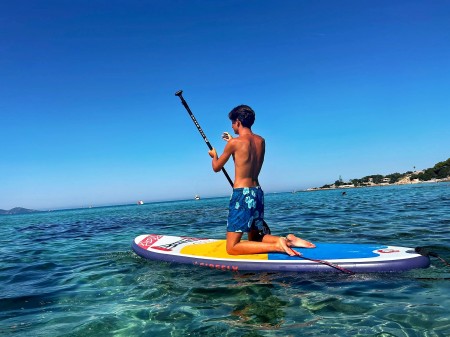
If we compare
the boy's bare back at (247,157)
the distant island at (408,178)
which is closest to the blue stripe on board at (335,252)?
the boy's bare back at (247,157)

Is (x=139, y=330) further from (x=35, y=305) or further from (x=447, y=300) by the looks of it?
(x=447, y=300)

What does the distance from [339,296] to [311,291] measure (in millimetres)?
430

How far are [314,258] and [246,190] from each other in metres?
1.74

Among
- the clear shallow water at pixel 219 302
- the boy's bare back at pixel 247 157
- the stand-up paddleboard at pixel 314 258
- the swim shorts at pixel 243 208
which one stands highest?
the boy's bare back at pixel 247 157

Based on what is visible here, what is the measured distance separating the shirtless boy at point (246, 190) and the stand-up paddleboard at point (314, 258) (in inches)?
6.8

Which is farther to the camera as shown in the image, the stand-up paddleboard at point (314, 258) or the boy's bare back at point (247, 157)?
the boy's bare back at point (247, 157)

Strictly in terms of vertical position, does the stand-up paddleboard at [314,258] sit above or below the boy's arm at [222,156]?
below

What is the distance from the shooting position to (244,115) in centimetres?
645

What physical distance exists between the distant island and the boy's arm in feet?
324

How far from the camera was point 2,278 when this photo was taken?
7.14 meters

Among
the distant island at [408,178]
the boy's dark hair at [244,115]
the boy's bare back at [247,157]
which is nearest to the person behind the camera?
the boy's bare back at [247,157]

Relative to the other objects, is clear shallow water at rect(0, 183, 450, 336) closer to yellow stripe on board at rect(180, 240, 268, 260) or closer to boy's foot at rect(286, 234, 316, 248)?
yellow stripe on board at rect(180, 240, 268, 260)

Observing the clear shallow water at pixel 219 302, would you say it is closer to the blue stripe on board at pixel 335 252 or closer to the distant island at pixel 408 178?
the blue stripe on board at pixel 335 252

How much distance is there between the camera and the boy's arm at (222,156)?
621 centimetres
